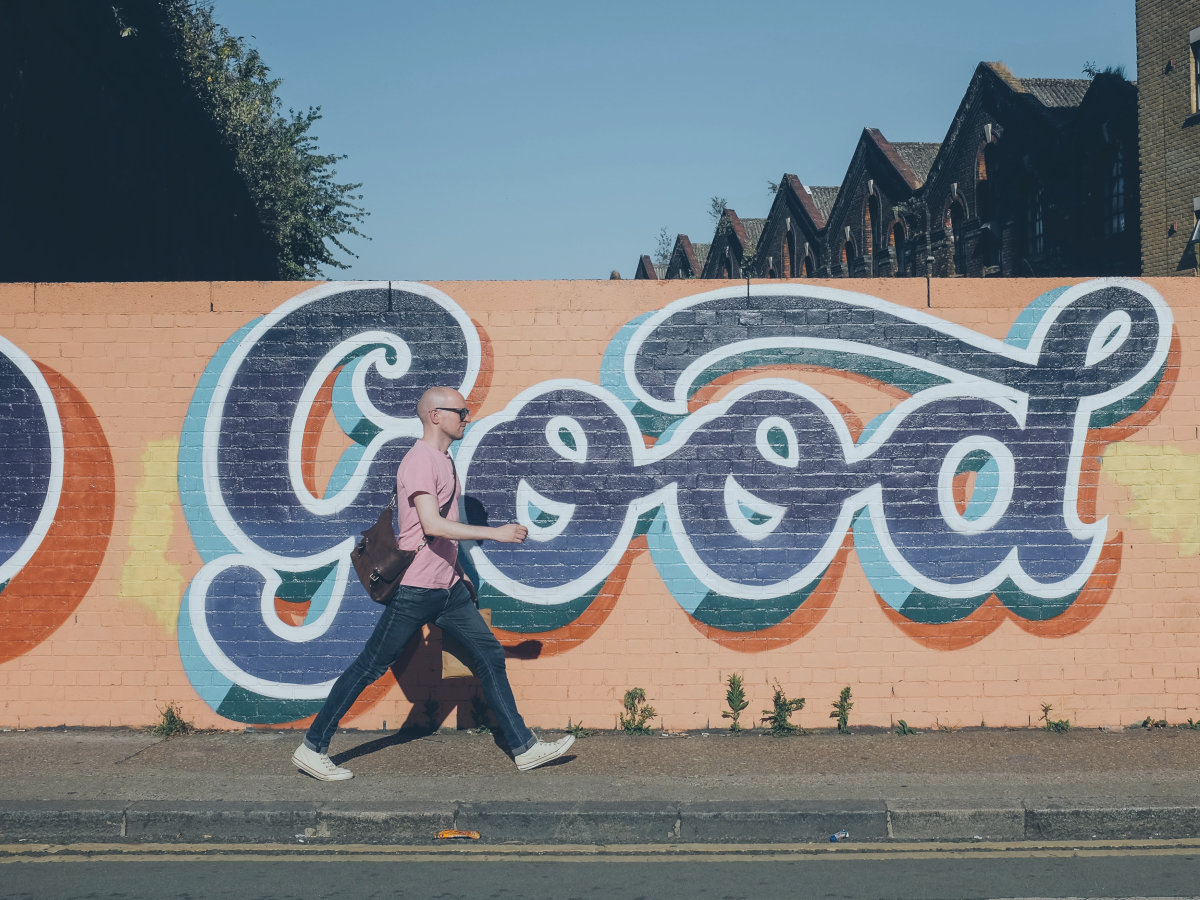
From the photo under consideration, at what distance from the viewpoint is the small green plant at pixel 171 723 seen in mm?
6281

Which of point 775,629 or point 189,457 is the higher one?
point 189,457

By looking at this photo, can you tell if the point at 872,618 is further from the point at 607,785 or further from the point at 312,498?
the point at 312,498

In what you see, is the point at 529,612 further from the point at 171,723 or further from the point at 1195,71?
the point at 1195,71

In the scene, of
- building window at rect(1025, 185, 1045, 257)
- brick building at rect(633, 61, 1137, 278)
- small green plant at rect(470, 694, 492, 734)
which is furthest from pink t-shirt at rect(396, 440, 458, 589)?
building window at rect(1025, 185, 1045, 257)

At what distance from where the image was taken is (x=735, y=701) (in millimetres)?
6391

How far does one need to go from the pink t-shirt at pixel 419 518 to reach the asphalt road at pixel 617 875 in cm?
134

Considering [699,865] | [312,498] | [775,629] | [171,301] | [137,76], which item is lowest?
[699,865]

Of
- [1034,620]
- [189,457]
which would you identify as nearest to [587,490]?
[189,457]

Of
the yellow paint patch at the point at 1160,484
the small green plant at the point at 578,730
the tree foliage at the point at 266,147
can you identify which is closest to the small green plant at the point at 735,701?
the small green plant at the point at 578,730

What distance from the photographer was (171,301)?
640 cm

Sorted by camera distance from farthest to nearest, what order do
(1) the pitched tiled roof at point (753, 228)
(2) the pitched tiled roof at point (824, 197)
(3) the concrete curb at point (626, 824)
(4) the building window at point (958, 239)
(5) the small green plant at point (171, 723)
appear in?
(1) the pitched tiled roof at point (753, 228)
(2) the pitched tiled roof at point (824, 197)
(4) the building window at point (958, 239)
(5) the small green plant at point (171, 723)
(3) the concrete curb at point (626, 824)

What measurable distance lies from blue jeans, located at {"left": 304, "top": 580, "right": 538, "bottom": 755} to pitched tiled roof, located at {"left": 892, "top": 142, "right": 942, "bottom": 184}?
3332 centimetres

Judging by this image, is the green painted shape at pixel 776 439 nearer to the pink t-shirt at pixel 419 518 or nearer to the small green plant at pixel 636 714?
the small green plant at pixel 636 714

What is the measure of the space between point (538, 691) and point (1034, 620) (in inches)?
120
